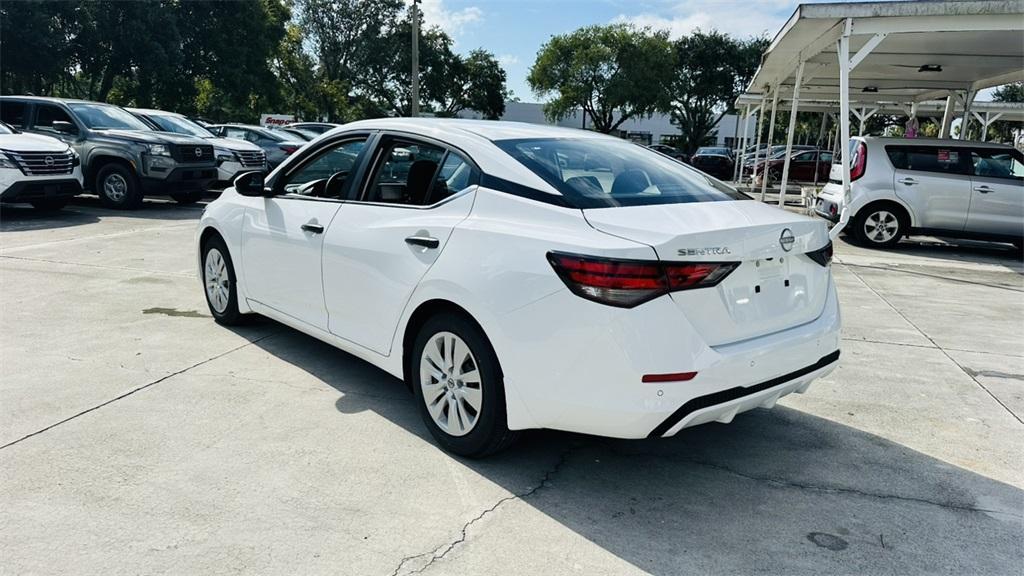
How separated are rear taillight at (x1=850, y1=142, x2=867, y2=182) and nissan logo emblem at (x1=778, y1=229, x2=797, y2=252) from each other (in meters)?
8.58

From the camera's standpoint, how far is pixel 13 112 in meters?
12.3

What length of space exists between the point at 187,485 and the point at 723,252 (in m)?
2.53

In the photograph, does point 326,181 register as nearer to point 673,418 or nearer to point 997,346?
point 673,418

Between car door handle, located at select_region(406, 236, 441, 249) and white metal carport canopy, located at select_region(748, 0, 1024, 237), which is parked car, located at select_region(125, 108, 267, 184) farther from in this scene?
car door handle, located at select_region(406, 236, 441, 249)

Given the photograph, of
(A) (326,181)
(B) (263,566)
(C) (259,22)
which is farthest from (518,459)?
(C) (259,22)

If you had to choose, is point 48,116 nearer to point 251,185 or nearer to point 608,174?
point 251,185

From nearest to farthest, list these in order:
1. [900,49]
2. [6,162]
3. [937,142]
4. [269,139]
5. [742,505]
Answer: [742,505] < [6,162] < [937,142] < [900,49] < [269,139]

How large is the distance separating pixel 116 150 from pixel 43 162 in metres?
1.34

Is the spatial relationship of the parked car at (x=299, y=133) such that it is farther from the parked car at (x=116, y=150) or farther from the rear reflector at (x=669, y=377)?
the rear reflector at (x=669, y=377)

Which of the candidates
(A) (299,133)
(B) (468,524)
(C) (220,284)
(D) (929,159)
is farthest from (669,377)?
(A) (299,133)

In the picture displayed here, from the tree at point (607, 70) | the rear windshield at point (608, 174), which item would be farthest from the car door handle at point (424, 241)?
the tree at point (607, 70)

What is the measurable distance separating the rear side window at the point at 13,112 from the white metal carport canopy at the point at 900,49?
12.7 meters

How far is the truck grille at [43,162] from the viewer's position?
10.3 meters

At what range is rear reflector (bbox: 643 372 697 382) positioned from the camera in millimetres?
2648
